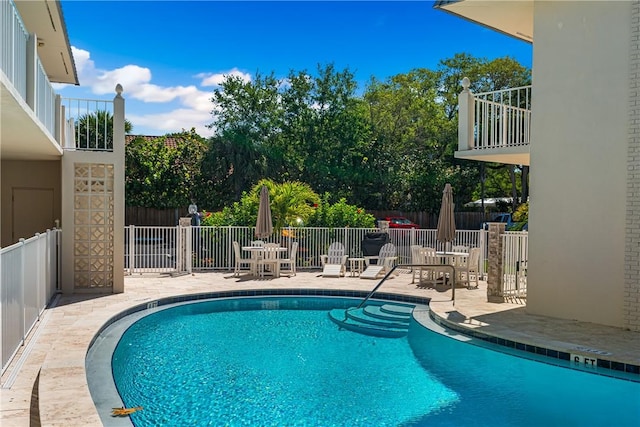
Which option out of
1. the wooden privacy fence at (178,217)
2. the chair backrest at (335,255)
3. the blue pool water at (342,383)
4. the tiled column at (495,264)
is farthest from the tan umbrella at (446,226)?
the wooden privacy fence at (178,217)

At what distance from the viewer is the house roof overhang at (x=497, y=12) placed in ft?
35.4

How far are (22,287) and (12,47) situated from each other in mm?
3122

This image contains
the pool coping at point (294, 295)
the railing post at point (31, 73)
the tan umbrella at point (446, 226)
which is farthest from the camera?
the tan umbrella at point (446, 226)

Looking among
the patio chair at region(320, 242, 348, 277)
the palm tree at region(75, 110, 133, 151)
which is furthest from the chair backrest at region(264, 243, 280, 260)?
the palm tree at region(75, 110, 133, 151)

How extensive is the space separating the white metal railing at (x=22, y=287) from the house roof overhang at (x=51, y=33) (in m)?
4.33

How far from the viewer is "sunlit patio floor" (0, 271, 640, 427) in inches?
200

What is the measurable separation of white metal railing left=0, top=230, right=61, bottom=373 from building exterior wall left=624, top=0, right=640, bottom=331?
912cm

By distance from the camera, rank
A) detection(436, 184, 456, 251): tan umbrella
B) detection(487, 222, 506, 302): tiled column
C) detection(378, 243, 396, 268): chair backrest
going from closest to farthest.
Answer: detection(487, 222, 506, 302): tiled column, detection(436, 184, 456, 251): tan umbrella, detection(378, 243, 396, 268): chair backrest

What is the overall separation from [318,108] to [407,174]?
6.62 metres

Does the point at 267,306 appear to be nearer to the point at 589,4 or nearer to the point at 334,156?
the point at 589,4

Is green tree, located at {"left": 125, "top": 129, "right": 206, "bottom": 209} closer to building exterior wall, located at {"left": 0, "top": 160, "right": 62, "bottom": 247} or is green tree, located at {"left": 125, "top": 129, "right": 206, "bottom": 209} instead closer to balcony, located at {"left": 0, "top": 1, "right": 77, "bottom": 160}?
balcony, located at {"left": 0, "top": 1, "right": 77, "bottom": 160}

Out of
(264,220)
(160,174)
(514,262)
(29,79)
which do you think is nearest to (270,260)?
(264,220)

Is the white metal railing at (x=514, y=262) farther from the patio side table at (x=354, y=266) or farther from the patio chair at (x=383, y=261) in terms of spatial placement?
the patio side table at (x=354, y=266)

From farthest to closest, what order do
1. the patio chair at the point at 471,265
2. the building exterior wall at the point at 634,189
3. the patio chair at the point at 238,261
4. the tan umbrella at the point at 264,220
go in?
the tan umbrella at the point at 264,220, the patio chair at the point at 238,261, the patio chair at the point at 471,265, the building exterior wall at the point at 634,189
